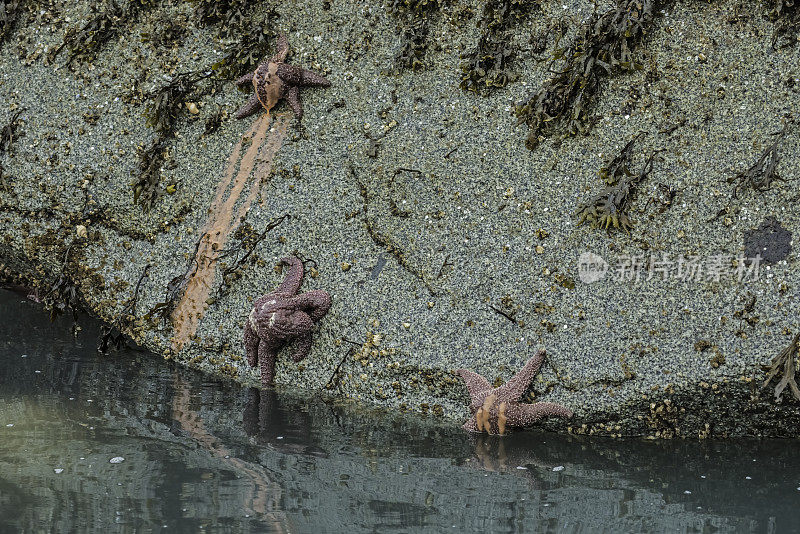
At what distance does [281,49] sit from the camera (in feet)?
20.3

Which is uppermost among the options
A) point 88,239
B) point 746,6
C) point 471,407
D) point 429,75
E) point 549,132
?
point 746,6

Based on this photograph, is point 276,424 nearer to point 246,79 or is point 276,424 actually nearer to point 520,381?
point 520,381

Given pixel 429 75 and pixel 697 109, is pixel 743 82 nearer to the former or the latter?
pixel 697 109

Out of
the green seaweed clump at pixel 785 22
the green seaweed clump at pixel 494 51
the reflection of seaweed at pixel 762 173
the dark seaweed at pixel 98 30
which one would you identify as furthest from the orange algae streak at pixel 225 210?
the green seaweed clump at pixel 785 22

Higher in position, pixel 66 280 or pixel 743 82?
pixel 743 82

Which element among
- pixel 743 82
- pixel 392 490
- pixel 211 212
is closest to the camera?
pixel 392 490

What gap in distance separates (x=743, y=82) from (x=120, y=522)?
178 inches

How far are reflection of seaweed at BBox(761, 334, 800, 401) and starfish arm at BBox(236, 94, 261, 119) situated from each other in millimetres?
3910

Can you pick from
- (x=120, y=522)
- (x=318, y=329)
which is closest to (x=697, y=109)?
(x=318, y=329)

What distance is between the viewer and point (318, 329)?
5418mm

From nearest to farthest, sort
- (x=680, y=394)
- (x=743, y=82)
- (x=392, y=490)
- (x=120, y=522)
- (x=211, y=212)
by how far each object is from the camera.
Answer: (x=120, y=522) < (x=392, y=490) < (x=680, y=394) < (x=743, y=82) < (x=211, y=212)

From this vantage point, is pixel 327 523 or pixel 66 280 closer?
pixel 327 523

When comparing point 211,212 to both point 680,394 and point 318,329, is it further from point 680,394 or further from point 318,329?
A: point 680,394

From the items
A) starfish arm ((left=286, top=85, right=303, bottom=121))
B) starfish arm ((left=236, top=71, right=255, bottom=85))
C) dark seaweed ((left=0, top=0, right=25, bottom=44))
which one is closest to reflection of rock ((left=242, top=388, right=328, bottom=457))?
starfish arm ((left=286, top=85, right=303, bottom=121))
